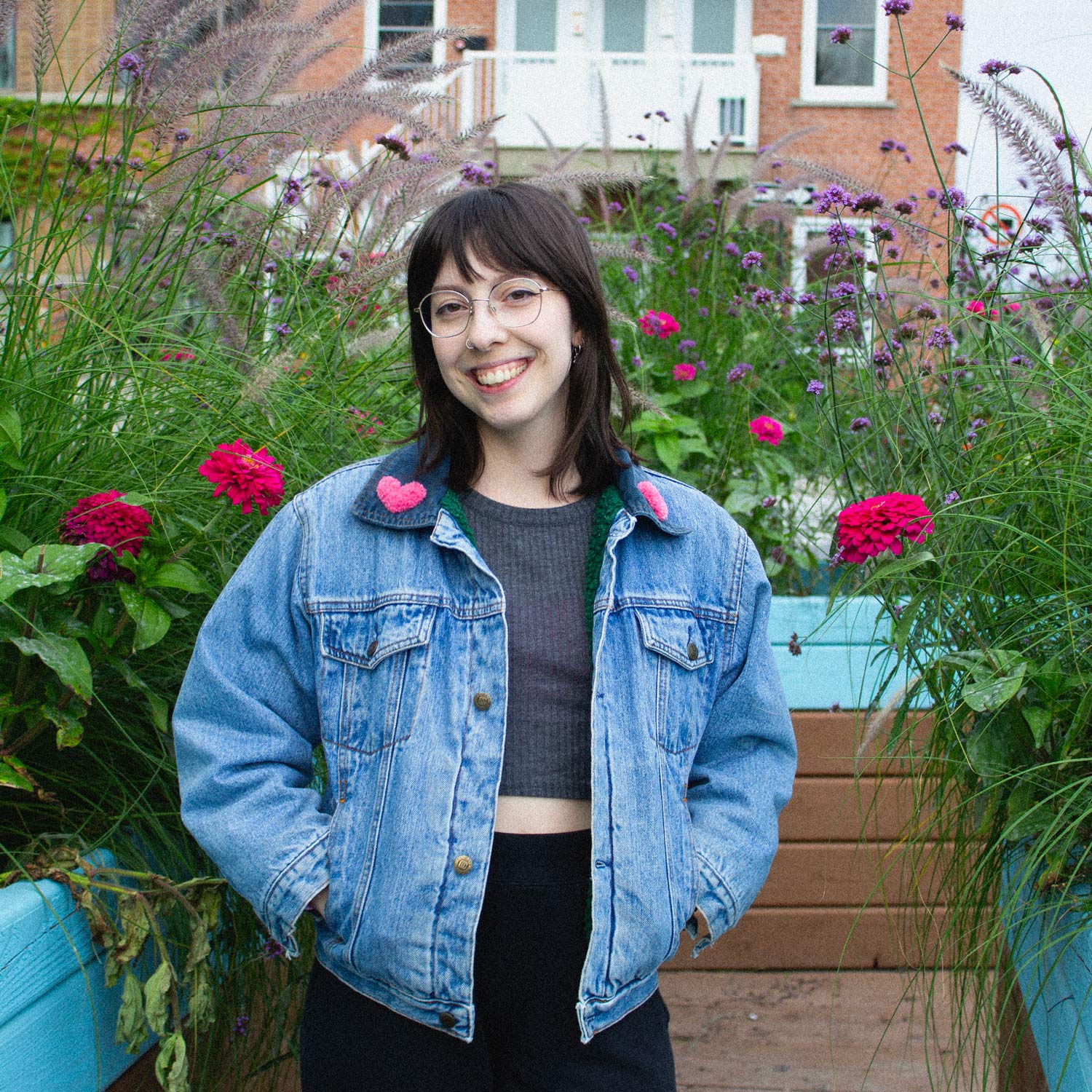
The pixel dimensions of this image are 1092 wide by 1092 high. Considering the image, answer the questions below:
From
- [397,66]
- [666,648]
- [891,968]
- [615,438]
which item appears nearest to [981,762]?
[666,648]

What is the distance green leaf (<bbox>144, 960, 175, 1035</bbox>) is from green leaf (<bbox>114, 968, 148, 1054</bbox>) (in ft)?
0.04

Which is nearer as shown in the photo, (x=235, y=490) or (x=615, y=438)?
(x=235, y=490)

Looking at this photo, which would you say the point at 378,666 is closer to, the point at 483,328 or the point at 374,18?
the point at 483,328

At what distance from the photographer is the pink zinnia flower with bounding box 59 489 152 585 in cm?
149

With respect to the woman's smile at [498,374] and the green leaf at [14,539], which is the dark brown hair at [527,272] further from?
the green leaf at [14,539]

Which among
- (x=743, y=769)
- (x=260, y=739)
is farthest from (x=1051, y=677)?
(x=260, y=739)

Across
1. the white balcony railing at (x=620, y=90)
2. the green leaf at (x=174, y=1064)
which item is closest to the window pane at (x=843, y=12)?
the white balcony railing at (x=620, y=90)

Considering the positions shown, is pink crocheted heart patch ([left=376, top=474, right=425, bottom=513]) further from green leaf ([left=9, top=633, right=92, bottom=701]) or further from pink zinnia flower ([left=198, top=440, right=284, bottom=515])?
green leaf ([left=9, top=633, right=92, bottom=701])

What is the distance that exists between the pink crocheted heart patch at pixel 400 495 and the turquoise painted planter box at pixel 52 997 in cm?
65

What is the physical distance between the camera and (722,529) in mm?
1637

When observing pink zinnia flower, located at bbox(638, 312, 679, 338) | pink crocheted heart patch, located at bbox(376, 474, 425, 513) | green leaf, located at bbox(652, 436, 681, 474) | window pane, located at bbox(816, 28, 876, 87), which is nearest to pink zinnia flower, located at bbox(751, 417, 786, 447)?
green leaf, located at bbox(652, 436, 681, 474)

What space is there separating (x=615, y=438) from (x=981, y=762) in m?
0.68

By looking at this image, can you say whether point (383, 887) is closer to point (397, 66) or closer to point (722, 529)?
point (722, 529)

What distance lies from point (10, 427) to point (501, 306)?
2.28 ft
